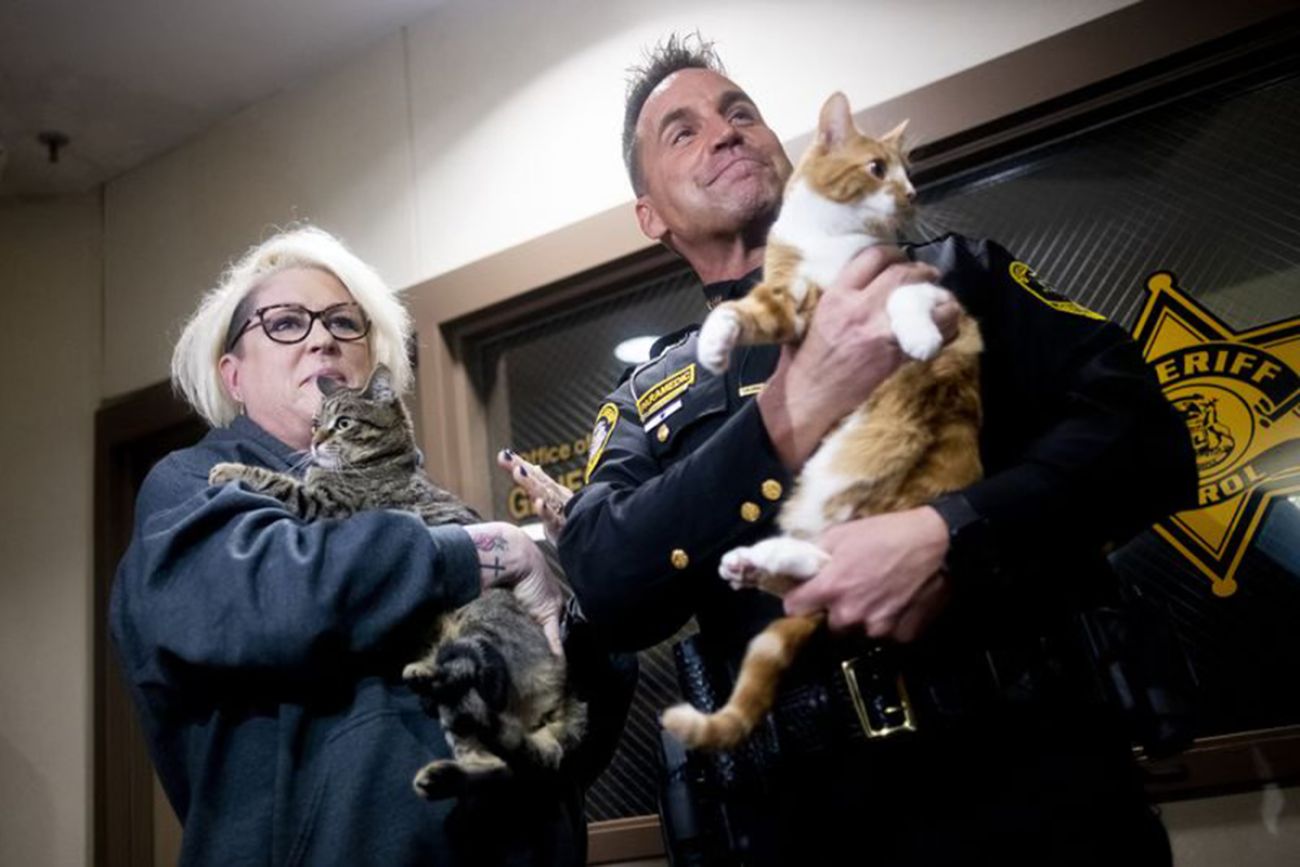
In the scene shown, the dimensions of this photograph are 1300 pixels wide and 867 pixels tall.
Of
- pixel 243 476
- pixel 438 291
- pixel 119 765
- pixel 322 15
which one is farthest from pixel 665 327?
pixel 119 765

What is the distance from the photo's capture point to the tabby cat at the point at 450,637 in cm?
108

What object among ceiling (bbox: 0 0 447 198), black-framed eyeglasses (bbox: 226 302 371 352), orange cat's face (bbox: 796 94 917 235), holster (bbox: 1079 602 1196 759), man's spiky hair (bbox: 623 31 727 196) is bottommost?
holster (bbox: 1079 602 1196 759)

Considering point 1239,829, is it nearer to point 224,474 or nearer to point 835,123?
point 835,123

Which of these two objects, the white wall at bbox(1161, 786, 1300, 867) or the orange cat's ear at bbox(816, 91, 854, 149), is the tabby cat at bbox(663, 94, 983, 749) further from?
the white wall at bbox(1161, 786, 1300, 867)

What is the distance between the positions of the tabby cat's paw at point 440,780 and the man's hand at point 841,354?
492 millimetres

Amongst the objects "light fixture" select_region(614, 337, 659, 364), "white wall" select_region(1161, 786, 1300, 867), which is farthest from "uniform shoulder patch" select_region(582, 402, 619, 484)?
"white wall" select_region(1161, 786, 1300, 867)

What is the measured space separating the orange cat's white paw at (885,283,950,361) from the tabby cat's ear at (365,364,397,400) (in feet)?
2.61

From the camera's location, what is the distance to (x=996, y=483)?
767 mm

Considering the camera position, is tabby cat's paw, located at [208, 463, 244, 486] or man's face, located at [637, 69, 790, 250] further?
tabby cat's paw, located at [208, 463, 244, 486]

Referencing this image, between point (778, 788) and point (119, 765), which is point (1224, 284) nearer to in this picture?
point (778, 788)

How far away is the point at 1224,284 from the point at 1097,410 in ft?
2.21

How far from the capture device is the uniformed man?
76cm

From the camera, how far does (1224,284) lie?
134cm

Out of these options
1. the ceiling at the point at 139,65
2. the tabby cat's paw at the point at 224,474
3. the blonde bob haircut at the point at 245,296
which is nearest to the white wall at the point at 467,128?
the ceiling at the point at 139,65
